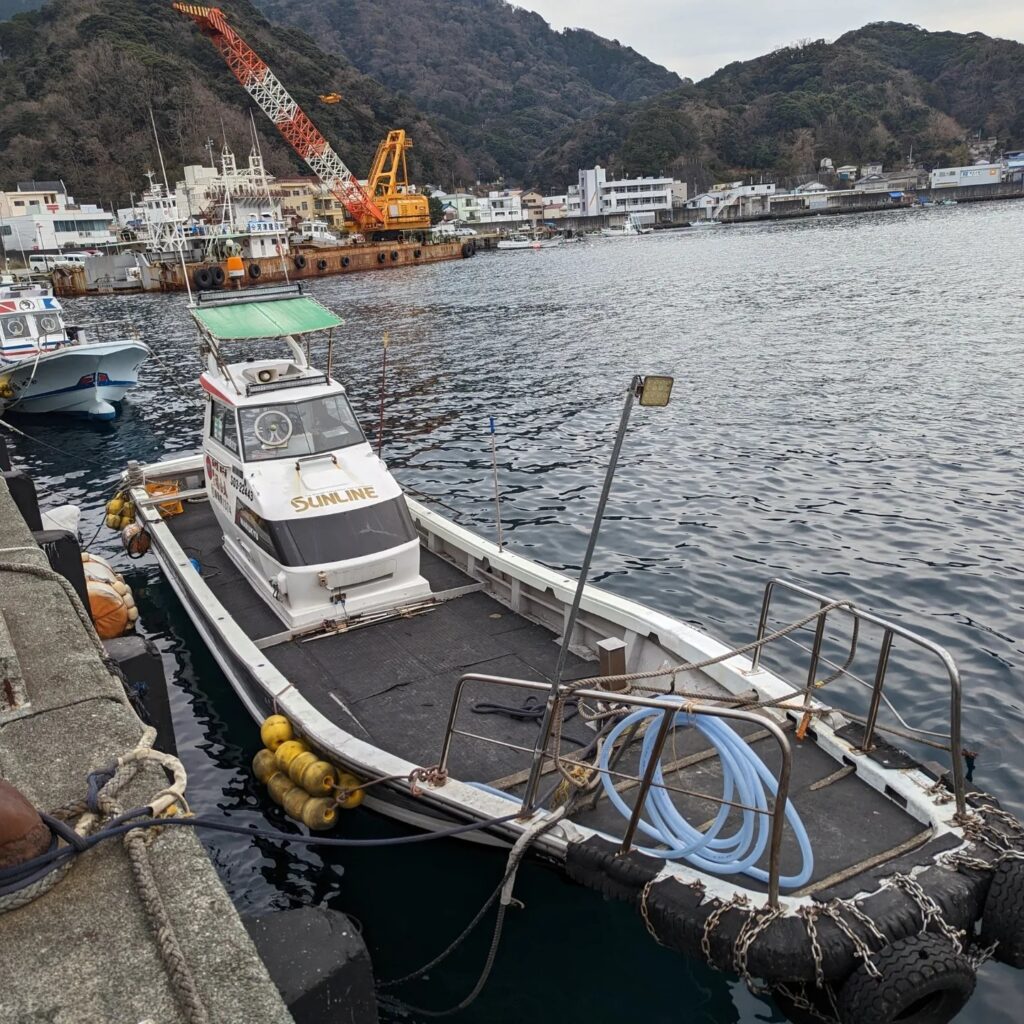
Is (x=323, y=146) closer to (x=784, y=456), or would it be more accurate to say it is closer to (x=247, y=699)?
(x=784, y=456)

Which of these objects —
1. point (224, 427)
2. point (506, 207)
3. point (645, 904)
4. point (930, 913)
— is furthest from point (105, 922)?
point (506, 207)

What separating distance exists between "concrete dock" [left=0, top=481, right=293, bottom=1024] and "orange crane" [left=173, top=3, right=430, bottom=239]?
103032mm

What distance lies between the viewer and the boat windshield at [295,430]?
38.7 ft

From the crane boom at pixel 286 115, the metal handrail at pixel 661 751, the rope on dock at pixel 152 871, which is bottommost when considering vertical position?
the metal handrail at pixel 661 751

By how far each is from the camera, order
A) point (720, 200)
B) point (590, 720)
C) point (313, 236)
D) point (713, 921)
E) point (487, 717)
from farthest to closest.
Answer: point (720, 200) < point (313, 236) < point (487, 717) < point (590, 720) < point (713, 921)

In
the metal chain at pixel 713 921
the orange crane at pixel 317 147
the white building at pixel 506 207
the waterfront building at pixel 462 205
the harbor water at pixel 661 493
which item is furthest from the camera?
the white building at pixel 506 207

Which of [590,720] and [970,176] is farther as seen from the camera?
[970,176]

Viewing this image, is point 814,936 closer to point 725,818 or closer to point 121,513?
point 725,818

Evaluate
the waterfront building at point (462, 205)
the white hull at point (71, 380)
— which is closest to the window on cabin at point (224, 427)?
the white hull at point (71, 380)

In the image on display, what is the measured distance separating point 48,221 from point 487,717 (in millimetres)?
118065

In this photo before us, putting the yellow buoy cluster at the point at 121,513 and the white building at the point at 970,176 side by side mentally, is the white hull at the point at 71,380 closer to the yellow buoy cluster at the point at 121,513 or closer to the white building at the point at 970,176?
the yellow buoy cluster at the point at 121,513

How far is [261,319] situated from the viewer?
42.8ft

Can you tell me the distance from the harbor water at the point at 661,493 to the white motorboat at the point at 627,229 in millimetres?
101703

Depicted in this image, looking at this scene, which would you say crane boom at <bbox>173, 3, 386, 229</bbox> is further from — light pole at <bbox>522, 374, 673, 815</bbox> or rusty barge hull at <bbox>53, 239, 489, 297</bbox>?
light pole at <bbox>522, 374, 673, 815</bbox>
